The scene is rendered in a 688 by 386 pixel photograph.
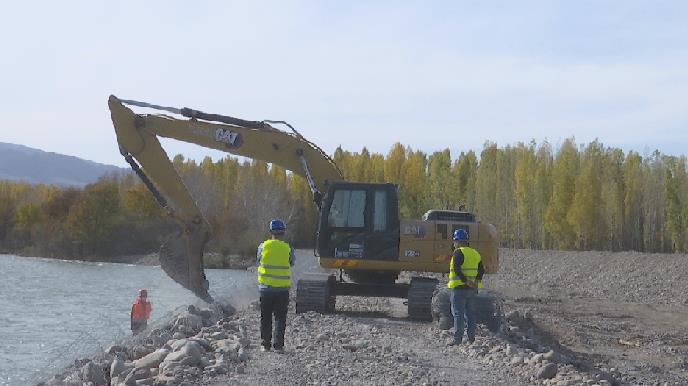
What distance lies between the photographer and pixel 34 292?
38125 mm

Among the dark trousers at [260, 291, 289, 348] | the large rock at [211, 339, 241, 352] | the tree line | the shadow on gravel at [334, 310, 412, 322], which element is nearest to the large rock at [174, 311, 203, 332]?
the shadow on gravel at [334, 310, 412, 322]

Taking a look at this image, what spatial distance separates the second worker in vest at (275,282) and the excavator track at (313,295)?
508 cm

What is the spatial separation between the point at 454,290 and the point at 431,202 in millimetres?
75713

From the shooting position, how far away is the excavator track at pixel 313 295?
17.3 meters

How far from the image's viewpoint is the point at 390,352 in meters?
12.3

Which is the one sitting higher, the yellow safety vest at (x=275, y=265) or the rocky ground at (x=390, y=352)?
the yellow safety vest at (x=275, y=265)

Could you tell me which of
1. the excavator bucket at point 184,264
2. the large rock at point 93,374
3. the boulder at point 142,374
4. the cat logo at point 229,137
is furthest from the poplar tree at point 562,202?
the boulder at point 142,374

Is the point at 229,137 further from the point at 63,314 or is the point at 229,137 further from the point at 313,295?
the point at 63,314

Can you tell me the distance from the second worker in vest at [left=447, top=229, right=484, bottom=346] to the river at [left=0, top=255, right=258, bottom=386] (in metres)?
7.63

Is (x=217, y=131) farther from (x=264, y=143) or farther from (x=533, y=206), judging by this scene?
(x=533, y=206)

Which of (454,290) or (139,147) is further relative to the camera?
(139,147)

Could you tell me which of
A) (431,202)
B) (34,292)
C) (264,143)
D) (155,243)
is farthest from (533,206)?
(264,143)

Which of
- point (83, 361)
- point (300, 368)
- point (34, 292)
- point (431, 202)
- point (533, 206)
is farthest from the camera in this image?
point (431, 202)

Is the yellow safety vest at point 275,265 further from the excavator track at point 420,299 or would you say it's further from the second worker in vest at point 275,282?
the excavator track at point 420,299
